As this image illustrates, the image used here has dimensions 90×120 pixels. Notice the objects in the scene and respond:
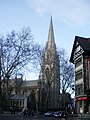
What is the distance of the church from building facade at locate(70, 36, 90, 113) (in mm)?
7113

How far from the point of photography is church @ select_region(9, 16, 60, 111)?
69.8m

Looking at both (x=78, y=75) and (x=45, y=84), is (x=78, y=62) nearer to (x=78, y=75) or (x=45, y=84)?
(x=78, y=75)

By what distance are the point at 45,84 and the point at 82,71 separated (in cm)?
2649

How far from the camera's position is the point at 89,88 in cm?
5456

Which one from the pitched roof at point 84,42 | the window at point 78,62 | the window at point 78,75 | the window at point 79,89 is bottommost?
the window at point 79,89

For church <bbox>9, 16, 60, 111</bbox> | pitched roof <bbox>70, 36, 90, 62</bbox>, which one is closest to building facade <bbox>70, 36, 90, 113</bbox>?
pitched roof <bbox>70, 36, 90, 62</bbox>

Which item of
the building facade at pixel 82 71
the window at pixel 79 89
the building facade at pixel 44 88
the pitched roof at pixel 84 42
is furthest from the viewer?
the building facade at pixel 44 88

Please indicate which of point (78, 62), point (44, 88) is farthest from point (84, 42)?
point (44, 88)

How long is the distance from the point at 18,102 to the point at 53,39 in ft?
101

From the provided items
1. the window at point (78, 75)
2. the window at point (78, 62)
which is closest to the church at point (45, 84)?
the window at point (78, 62)

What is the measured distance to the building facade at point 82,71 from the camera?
5478 cm

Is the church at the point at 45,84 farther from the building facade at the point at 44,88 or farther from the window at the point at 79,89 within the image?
the window at the point at 79,89

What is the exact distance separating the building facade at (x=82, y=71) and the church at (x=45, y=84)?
23.3 feet

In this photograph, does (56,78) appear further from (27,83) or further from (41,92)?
(27,83)
